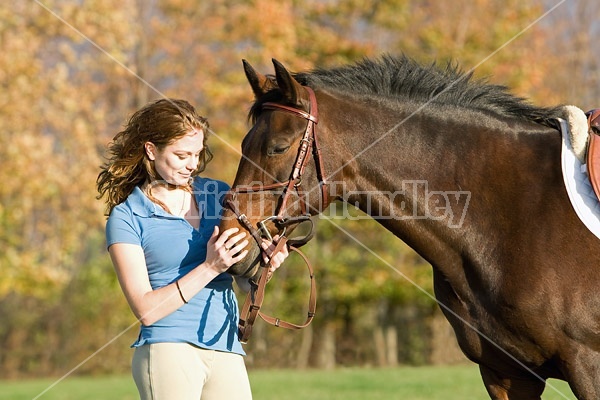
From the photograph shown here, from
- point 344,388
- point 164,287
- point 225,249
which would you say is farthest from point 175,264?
point 344,388

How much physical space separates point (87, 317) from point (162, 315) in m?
17.3

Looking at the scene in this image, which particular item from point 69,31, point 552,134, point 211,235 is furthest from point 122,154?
point 69,31

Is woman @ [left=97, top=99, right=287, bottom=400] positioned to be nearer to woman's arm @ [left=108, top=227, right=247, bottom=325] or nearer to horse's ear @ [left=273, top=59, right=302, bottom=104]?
woman's arm @ [left=108, top=227, right=247, bottom=325]

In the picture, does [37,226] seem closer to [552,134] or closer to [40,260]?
[40,260]

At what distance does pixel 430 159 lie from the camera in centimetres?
424

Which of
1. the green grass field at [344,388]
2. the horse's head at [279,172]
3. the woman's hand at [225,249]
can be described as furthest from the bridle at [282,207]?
the green grass field at [344,388]

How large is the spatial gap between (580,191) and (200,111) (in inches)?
677

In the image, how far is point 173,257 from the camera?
3844 millimetres

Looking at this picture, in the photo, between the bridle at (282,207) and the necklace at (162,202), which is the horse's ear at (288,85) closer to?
the bridle at (282,207)

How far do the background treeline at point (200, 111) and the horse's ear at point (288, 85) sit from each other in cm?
1375

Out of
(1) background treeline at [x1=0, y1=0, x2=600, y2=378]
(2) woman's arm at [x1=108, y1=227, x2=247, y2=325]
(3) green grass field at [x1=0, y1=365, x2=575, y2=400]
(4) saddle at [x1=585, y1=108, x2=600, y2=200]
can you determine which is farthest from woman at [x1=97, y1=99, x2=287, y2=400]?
(1) background treeline at [x1=0, y1=0, x2=600, y2=378]

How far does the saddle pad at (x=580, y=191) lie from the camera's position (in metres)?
3.95

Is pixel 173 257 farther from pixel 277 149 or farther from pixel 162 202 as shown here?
pixel 277 149

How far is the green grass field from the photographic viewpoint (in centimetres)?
1048
